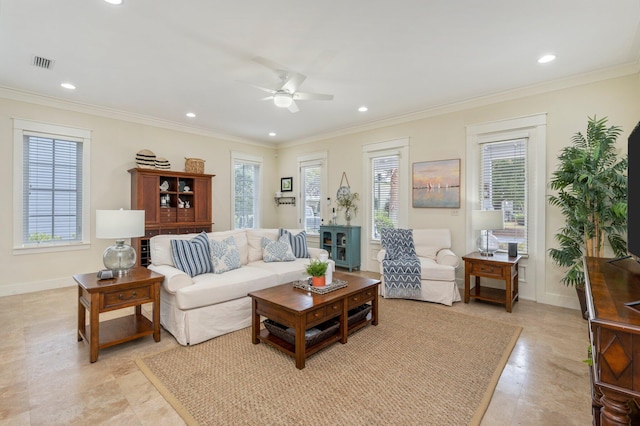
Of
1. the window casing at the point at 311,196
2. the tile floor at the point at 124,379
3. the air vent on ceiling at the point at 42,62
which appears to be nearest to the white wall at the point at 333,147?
the window casing at the point at 311,196

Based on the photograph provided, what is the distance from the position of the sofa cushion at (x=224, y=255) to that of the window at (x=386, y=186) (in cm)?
285

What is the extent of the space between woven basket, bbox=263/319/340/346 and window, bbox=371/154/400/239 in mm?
2982

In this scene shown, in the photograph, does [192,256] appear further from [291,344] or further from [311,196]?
[311,196]

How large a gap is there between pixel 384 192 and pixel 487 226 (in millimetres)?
2020

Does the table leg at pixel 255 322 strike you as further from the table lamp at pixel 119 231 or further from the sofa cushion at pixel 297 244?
the sofa cushion at pixel 297 244

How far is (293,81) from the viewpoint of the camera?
3.13 metres

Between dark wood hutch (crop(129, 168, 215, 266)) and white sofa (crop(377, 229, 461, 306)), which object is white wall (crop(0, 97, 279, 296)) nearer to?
dark wood hutch (crop(129, 168, 215, 266))

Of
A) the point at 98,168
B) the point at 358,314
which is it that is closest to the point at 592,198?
the point at 358,314

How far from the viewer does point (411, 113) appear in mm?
4992

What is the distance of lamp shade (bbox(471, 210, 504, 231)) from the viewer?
3.79m

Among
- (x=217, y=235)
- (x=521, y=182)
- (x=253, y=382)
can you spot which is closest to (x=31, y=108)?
(x=217, y=235)

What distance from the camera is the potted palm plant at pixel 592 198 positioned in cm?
304

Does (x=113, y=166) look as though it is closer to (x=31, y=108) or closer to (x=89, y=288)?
(x=31, y=108)

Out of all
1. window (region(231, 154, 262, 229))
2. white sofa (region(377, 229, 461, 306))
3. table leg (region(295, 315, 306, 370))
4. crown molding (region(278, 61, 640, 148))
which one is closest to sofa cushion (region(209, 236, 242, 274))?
table leg (region(295, 315, 306, 370))
